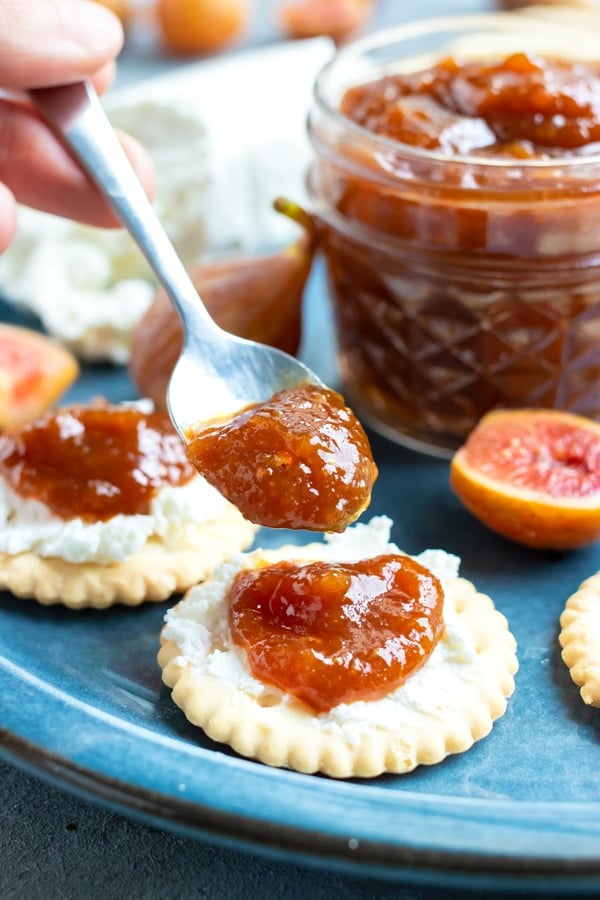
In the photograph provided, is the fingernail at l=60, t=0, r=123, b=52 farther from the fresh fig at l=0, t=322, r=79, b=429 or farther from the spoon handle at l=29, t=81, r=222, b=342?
the fresh fig at l=0, t=322, r=79, b=429

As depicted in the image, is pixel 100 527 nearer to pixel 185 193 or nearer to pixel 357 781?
pixel 357 781

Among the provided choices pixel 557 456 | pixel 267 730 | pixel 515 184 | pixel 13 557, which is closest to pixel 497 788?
pixel 267 730

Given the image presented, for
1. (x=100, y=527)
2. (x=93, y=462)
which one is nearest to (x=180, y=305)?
(x=93, y=462)

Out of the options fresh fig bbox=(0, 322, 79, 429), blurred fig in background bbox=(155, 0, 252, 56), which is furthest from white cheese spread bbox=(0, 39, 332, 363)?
blurred fig in background bbox=(155, 0, 252, 56)

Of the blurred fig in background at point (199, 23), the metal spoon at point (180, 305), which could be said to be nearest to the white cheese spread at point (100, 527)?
the metal spoon at point (180, 305)

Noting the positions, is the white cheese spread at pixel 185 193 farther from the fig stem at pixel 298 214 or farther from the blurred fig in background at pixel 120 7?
the blurred fig in background at pixel 120 7
